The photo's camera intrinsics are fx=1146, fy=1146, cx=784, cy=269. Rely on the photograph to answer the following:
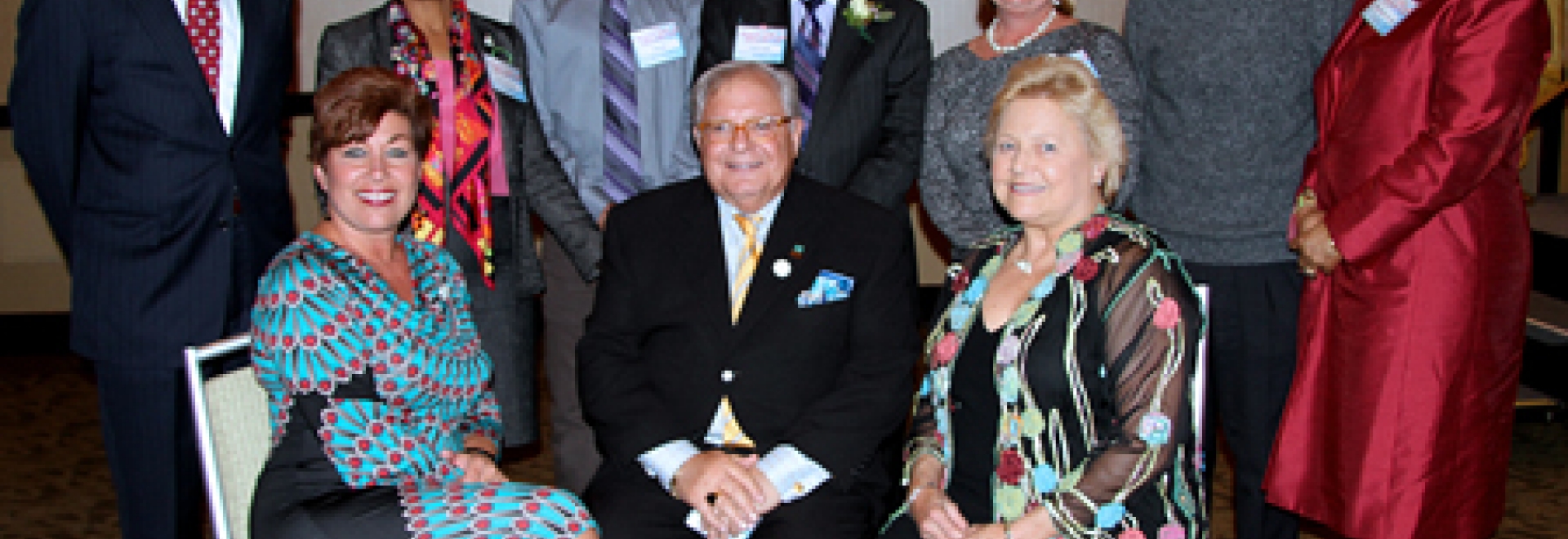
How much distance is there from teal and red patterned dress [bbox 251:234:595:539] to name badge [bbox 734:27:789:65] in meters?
1.21

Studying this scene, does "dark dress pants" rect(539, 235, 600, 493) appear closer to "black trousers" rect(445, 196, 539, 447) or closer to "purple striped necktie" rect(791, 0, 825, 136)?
"black trousers" rect(445, 196, 539, 447)

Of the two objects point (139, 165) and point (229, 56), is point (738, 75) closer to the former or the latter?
point (229, 56)

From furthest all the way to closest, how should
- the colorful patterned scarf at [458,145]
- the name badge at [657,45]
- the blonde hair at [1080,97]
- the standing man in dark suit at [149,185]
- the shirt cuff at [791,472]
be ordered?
the name badge at [657,45]
the colorful patterned scarf at [458,145]
the standing man in dark suit at [149,185]
the shirt cuff at [791,472]
the blonde hair at [1080,97]

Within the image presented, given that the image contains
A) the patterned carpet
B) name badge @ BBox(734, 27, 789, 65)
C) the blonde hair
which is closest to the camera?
the blonde hair

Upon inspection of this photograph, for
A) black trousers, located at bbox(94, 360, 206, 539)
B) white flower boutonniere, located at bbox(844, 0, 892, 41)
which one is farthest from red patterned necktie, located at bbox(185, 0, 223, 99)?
white flower boutonniere, located at bbox(844, 0, 892, 41)

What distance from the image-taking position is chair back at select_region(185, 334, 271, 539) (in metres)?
2.05

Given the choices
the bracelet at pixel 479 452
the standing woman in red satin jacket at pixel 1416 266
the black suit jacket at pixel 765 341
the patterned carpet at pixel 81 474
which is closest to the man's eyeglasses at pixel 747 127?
the black suit jacket at pixel 765 341

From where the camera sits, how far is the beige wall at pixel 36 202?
6125 millimetres

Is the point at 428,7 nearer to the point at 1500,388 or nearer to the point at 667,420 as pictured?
the point at 667,420

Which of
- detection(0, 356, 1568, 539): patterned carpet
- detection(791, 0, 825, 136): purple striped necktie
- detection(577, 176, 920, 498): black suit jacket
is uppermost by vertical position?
detection(791, 0, 825, 136): purple striped necktie

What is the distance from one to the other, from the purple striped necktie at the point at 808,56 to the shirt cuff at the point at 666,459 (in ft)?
3.42

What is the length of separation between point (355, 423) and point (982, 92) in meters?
1.73

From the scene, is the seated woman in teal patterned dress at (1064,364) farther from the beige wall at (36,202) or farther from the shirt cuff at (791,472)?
the beige wall at (36,202)

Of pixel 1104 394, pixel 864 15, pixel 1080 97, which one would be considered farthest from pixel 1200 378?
pixel 864 15
